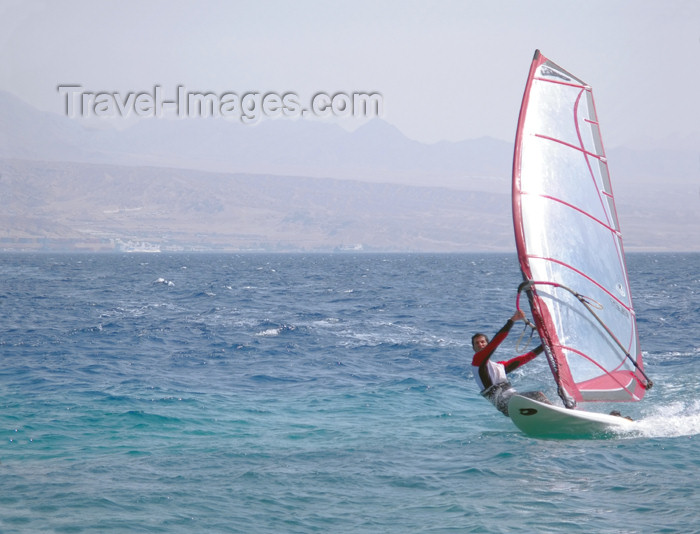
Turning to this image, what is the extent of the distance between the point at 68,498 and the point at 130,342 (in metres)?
17.4

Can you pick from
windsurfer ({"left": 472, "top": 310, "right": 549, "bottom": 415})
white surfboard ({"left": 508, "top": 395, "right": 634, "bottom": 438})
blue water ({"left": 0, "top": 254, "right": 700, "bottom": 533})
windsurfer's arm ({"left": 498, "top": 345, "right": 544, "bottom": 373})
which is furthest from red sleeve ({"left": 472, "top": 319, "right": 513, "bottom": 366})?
blue water ({"left": 0, "top": 254, "right": 700, "bottom": 533})

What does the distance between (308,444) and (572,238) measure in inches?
227

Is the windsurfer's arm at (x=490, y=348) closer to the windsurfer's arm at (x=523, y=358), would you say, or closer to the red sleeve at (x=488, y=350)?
the red sleeve at (x=488, y=350)

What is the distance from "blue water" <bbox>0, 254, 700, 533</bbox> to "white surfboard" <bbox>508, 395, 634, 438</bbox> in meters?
0.24

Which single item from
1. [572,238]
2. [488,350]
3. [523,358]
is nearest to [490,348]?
[488,350]

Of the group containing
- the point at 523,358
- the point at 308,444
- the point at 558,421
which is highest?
the point at 523,358

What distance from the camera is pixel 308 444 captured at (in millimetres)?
14438

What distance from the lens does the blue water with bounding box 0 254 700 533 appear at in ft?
35.0

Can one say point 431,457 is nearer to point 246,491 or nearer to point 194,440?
point 246,491

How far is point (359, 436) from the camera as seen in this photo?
15.0 meters

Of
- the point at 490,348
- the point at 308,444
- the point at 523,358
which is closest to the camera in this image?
→ the point at 490,348

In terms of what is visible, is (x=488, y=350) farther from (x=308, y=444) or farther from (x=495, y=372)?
(x=308, y=444)

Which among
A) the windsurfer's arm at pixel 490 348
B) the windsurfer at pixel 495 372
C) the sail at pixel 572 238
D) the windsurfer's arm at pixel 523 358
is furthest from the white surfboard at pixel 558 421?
the windsurfer's arm at pixel 490 348

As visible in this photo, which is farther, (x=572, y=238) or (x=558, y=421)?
(x=572, y=238)
